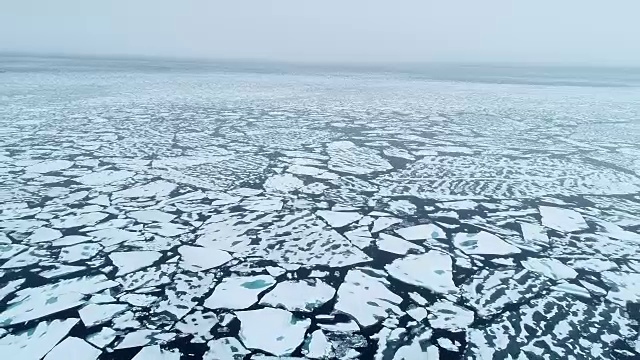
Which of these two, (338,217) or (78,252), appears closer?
(78,252)

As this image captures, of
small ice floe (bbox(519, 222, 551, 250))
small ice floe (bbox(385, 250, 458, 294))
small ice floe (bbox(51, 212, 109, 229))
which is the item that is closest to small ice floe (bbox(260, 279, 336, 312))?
small ice floe (bbox(385, 250, 458, 294))

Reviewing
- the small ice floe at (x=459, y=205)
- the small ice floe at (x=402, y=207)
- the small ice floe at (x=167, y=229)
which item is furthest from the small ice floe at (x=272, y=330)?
the small ice floe at (x=459, y=205)

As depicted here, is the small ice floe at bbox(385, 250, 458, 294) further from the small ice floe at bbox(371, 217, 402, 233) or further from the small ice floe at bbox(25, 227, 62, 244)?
the small ice floe at bbox(25, 227, 62, 244)

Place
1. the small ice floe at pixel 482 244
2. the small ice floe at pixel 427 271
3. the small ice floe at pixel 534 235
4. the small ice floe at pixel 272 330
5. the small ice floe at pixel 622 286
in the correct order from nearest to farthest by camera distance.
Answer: the small ice floe at pixel 272 330
the small ice floe at pixel 622 286
the small ice floe at pixel 427 271
the small ice floe at pixel 482 244
the small ice floe at pixel 534 235

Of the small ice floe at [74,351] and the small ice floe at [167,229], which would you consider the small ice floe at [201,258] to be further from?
the small ice floe at [74,351]

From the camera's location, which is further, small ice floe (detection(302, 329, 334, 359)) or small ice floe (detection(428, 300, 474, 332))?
small ice floe (detection(428, 300, 474, 332))

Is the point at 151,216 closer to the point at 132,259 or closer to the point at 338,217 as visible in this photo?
the point at 132,259

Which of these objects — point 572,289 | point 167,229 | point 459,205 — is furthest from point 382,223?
point 167,229
